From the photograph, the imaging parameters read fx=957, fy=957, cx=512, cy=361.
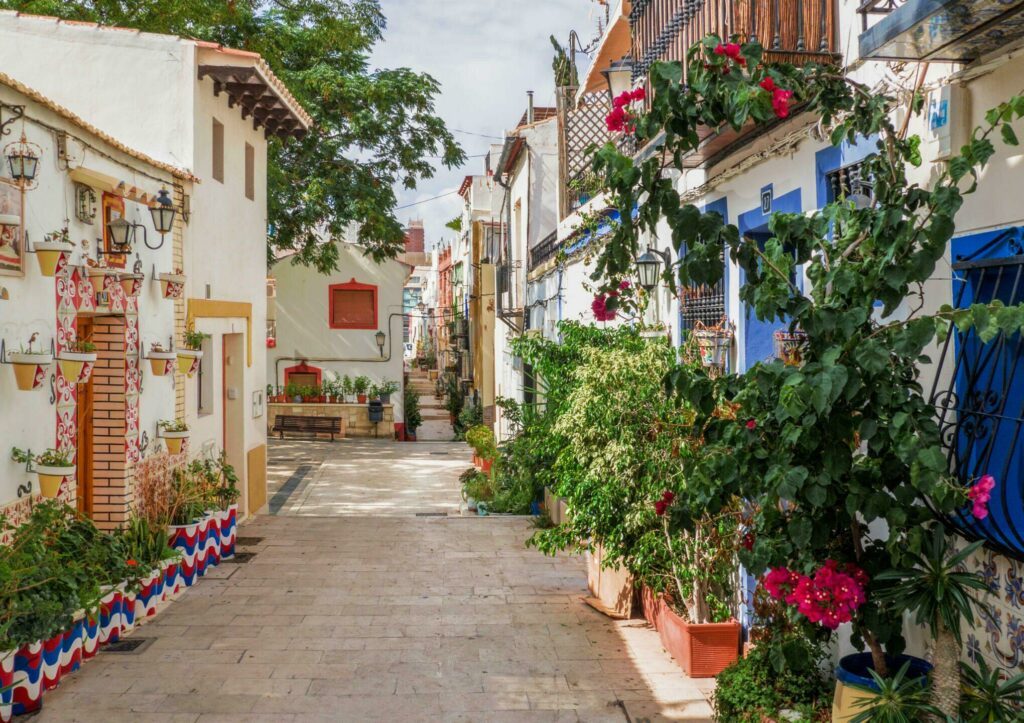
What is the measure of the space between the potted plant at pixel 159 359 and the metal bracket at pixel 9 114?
325 cm

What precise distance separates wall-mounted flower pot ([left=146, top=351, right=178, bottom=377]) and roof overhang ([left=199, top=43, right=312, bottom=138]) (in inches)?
154

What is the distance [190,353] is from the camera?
1050 centimetres

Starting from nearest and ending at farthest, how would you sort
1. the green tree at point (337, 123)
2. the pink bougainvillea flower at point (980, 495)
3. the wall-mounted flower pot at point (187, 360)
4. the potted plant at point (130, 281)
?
the pink bougainvillea flower at point (980, 495)
the potted plant at point (130, 281)
the wall-mounted flower pot at point (187, 360)
the green tree at point (337, 123)

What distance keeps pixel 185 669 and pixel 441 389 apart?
41.5m

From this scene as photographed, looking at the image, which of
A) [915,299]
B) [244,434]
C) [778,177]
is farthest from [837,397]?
[244,434]

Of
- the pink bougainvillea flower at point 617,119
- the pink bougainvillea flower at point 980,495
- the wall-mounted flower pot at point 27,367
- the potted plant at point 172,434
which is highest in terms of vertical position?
the pink bougainvillea flower at point 617,119

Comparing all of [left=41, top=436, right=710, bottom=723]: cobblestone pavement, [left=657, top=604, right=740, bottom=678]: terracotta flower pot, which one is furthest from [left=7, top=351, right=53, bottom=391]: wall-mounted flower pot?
[left=657, top=604, right=740, bottom=678]: terracotta flower pot

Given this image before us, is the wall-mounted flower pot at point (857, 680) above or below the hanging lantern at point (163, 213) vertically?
below

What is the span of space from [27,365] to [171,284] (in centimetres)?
365

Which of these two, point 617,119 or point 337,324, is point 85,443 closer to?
point 617,119

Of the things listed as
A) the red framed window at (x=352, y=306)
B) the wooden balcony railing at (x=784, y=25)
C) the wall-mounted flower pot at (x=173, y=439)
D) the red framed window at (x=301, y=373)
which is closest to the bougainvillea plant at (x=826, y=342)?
the wooden balcony railing at (x=784, y=25)

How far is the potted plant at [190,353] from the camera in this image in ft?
34.3

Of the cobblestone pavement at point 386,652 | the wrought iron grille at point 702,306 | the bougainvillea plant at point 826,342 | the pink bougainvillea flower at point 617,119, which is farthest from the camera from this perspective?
the wrought iron grille at point 702,306

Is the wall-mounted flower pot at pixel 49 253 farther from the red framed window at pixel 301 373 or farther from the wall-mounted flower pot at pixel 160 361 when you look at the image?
the red framed window at pixel 301 373
